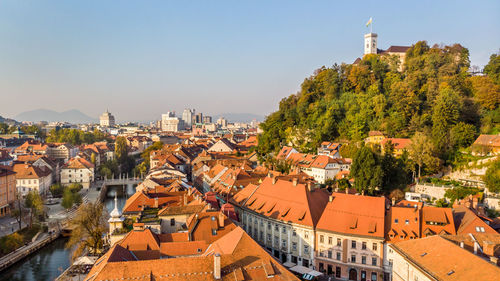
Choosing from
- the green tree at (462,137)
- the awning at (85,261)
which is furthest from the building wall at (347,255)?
the green tree at (462,137)

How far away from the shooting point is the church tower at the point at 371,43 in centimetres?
7175

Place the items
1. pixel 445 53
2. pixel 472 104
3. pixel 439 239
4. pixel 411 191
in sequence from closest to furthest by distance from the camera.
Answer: pixel 439 239, pixel 411 191, pixel 472 104, pixel 445 53

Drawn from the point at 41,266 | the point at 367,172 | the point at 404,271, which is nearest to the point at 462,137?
the point at 367,172

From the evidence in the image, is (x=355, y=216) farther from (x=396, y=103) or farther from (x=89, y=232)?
(x=396, y=103)

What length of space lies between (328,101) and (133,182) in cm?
3523

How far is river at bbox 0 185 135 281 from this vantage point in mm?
28047

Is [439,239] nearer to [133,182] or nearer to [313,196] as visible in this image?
[313,196]

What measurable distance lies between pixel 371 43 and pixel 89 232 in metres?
61.0

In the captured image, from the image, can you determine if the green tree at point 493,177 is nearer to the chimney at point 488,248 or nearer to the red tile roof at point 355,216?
the red tile roof at point 355,216

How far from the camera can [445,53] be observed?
55.1 m

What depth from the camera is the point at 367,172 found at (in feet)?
113

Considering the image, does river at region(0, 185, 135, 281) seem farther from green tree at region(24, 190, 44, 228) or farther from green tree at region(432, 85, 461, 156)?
green tree at region(432, 85, 461, 156)

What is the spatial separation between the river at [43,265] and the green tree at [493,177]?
115ft

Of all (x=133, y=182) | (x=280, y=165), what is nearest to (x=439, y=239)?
(x=280, y=165)
